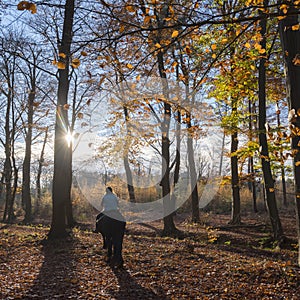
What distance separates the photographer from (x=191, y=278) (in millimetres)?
6488

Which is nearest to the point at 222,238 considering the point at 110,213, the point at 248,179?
the point at 248,179

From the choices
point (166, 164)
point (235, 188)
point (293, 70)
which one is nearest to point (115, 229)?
point (293, 70)

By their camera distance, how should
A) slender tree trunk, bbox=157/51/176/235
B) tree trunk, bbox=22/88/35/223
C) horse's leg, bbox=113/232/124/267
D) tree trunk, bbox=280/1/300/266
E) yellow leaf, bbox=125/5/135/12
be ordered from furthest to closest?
tree trunk, bbox=22/88/35/223 → slender tree trunk, bbox=157/51/176/235 → horse's leg, bbox=113/232/124/267 → tree trunk, bbox=280/1/300/266 → yellow leaf, bbox=125/5/135/12

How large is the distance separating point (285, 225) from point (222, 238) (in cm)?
510

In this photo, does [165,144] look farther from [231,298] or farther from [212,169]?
[212,169]

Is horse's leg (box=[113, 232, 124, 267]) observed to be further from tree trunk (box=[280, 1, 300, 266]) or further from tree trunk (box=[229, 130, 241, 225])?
tree trunk (box=[229, 130, 241, 225])

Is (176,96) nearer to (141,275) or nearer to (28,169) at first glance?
(141,275)

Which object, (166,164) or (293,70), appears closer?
(293,70)

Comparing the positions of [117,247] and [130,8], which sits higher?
[130,8]

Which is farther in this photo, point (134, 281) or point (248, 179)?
point (248, 179)

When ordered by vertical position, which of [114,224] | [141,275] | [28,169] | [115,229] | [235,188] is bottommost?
[141,275]

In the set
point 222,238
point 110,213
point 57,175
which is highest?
point 57,175

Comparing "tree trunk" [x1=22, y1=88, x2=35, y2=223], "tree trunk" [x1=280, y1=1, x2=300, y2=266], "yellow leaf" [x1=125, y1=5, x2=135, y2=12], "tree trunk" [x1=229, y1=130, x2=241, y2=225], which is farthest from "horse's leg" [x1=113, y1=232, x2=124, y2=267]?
"tree trunk" [x1=22, y1=88, x2=35, y2=223]

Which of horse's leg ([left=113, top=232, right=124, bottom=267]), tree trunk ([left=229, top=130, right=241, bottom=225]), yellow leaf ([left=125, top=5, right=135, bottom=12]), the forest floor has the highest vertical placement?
yellow leaf ([left=125, top=5, right=135, bottom=12])
